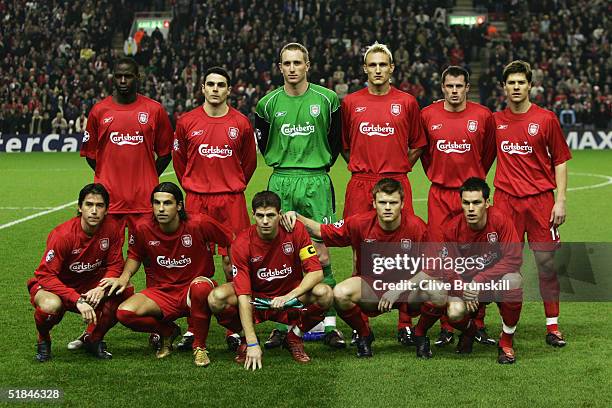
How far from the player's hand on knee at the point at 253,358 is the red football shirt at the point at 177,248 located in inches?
34.4

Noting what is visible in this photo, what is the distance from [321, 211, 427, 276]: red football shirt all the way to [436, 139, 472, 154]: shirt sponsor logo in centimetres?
70

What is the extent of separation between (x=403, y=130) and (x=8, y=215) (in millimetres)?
8902

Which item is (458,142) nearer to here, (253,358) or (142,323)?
(253,358)

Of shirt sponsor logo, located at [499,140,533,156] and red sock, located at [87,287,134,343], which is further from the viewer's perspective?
shirt sponsor logo, located at [499,140,533,156]

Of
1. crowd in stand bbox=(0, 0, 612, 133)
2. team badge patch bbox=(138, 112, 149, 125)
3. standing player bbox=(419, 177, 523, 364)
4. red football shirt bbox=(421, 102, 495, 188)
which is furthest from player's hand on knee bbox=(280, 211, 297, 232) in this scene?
crowd in stand bbox=(0, 0, 612, 133)

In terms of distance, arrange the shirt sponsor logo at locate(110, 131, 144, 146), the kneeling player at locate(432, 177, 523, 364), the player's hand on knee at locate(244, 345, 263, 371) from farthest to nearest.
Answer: the shirt sponsor logo at locate(110, 131, 144, 146), the kneeling player at locate(432, 177, 523, 364), the player's hand on knee at locate(244, 345, 263, 371)

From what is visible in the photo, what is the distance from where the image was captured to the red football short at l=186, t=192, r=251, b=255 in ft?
24.0

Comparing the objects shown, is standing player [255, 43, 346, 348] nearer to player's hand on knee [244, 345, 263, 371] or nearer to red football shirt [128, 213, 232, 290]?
→ red football shirt [128, 213, 232, 290]

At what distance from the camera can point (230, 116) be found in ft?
24.2

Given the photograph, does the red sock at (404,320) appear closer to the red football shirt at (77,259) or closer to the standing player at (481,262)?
the standing player at (481,262)

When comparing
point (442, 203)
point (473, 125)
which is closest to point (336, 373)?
point (442, 203)

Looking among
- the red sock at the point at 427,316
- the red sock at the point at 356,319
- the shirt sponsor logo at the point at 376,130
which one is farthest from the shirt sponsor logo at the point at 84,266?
the red sock at the point at 427,316

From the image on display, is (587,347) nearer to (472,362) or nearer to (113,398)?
(472,362)

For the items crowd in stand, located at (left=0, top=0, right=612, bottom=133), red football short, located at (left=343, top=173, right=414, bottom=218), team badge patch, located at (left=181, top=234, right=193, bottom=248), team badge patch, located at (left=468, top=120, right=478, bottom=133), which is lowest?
team badge patch, located at (left=181, top=234, right=193, bottom=248)
